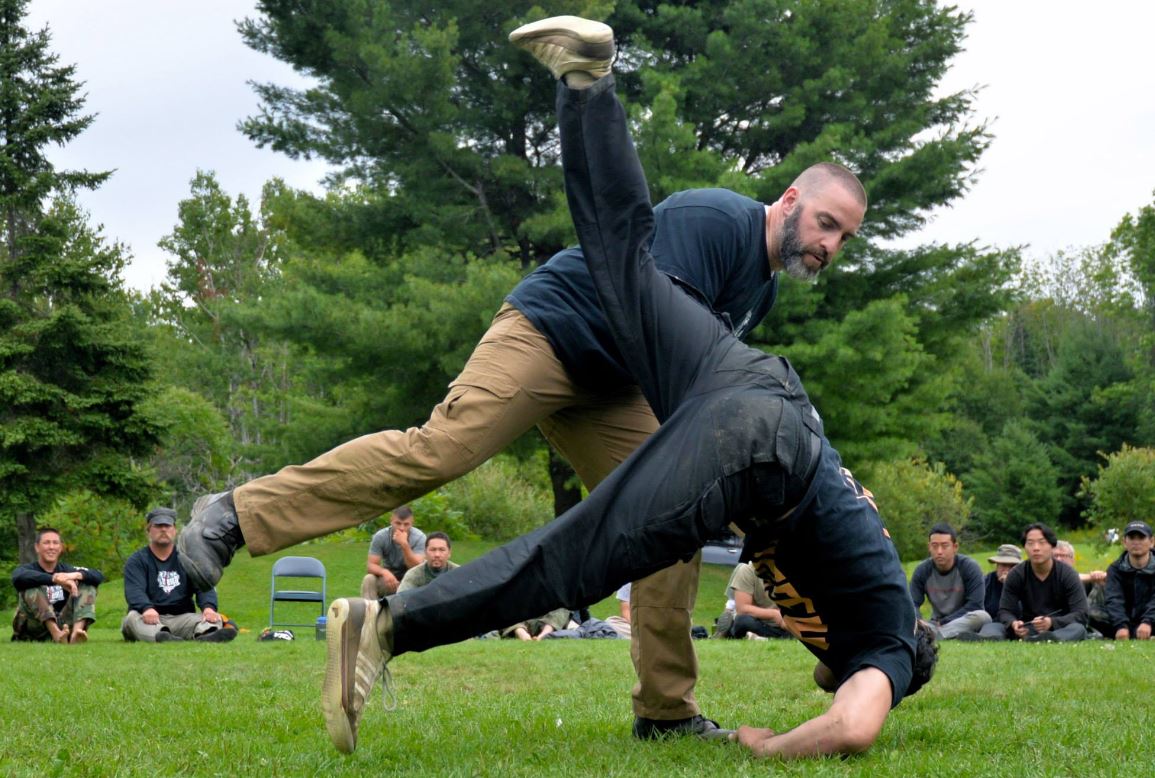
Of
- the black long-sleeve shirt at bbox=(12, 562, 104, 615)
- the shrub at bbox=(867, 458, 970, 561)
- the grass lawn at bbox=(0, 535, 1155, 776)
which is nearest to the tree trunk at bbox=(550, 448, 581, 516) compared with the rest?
the black long-sleeve shirt at bbox=(12, 562, 104, 615)

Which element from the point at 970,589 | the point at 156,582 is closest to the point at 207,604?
the point at 156,582

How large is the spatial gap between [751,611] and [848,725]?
29.5ft

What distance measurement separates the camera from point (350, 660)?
A: 3375 millimetres

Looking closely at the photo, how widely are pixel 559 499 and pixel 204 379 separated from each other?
2572cm

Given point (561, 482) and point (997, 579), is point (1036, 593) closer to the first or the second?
point (997, 579)

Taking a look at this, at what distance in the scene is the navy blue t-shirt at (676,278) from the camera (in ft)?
13.6

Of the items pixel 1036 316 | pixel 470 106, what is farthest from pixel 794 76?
pixel 1036 316

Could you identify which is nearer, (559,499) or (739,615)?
(739,615)

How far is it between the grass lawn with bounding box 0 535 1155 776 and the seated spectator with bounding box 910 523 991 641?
3679 millimetres

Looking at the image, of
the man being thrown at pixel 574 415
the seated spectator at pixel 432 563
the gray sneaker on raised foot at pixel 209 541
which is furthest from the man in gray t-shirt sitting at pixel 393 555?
the gray sneaker on raised foot at pixel 209 541

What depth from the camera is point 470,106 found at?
66.7 feet

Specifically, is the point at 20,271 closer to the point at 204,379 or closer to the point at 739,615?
the point at 739,615

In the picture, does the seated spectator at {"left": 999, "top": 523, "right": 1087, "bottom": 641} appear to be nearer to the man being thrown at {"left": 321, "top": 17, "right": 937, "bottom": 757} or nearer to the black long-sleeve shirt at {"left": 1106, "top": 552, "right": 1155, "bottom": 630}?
the black long-sleeve shirt at {"left": 1106, "top": 552, "right": 1155, "bottom": 630}

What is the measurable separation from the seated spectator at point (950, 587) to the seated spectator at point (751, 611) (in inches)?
57.2
